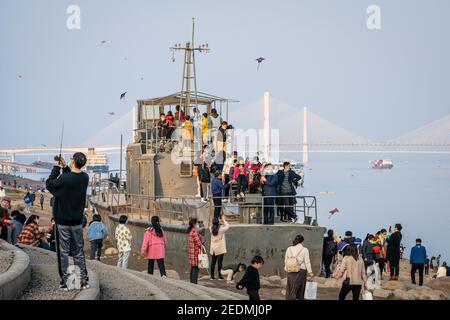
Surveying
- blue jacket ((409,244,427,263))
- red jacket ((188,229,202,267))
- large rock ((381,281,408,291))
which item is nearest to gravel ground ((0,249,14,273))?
red jacket ((188,229,202,267))

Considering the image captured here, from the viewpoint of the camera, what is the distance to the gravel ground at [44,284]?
9.13m

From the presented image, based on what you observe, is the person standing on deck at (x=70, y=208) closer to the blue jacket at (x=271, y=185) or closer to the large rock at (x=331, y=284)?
the large rock at (x=331, y=284)

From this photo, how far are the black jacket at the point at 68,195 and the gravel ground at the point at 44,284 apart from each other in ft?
2.45

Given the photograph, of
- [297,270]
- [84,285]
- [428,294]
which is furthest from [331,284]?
[84,285]

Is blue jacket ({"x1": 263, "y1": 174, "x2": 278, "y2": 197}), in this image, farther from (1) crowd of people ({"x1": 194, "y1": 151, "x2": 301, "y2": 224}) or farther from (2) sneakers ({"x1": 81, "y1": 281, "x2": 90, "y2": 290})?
(2) sneakers ({"x1": 81, "y1": 281, "x2": 90, "y2": 290})

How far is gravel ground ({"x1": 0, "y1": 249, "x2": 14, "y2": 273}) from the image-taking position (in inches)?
389

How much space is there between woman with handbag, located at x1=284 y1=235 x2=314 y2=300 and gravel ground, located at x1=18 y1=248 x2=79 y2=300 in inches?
134

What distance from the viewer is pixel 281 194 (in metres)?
20.0

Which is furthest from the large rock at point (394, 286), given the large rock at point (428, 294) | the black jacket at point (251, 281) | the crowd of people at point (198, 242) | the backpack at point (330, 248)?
the black jacket at point (251, 281)

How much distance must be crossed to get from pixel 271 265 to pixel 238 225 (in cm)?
114

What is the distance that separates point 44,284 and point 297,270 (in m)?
4.27

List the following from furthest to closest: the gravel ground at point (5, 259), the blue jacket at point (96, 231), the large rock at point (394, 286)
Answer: the blue jacket at point (96, 231), the large rock at point (394, 286), the gravel ground at point (5, 259)

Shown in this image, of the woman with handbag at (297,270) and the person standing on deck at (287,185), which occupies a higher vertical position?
the person standing on deck at (287,185)

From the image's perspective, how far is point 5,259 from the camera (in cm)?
1070
